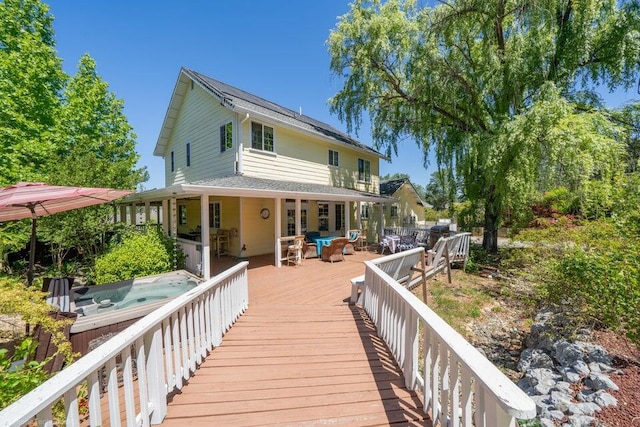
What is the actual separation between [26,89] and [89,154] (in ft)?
20.4

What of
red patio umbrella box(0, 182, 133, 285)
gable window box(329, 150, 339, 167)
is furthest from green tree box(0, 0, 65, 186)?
gable window box(329, 150, 339, 167)

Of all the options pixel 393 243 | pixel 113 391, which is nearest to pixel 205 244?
pixel 113 391

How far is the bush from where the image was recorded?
7062 mm

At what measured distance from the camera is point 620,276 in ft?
13.1

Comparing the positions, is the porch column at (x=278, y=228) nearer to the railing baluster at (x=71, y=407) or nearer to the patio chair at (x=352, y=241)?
the patio chair at (x=352, y=241)

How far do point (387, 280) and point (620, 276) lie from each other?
355 centimetres

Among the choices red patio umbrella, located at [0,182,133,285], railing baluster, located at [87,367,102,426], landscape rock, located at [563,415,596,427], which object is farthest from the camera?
red patio umbrella, located at [0,182,133,285]

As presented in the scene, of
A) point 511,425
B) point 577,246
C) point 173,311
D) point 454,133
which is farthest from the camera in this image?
point 454,133

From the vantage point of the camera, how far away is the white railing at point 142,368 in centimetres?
145

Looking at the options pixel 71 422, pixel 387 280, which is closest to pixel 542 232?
pixel 387 280

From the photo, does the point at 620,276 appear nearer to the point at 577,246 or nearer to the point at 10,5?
the point at 577,246

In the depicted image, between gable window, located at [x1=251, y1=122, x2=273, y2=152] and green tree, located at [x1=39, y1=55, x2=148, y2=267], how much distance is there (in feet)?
17.6

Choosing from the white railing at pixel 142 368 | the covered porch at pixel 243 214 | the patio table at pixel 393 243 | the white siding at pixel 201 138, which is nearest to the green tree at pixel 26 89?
the covered porch at pixel 243 214

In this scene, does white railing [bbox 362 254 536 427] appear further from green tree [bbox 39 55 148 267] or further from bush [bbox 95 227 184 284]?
green tree [bbox 39 55 148 267]
